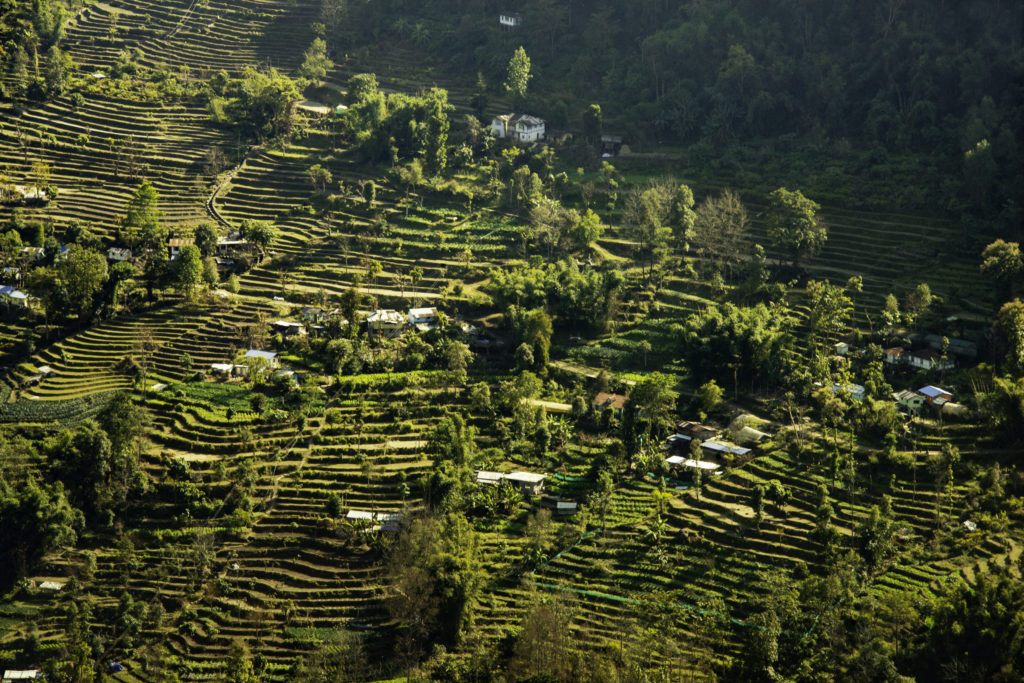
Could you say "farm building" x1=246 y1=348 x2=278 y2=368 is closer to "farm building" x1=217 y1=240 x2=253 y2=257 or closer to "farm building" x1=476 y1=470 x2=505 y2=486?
"farm building" x1=217 y1=240 x2=253 y2=257

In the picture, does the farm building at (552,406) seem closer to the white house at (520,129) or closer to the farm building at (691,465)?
the farm building at (691,465)

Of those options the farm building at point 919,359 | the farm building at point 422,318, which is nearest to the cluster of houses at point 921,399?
the farm building at point 919,359

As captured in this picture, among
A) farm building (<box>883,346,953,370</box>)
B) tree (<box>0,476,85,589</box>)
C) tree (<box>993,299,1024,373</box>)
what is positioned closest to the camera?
tree (<box>0,476,85,589</box>)

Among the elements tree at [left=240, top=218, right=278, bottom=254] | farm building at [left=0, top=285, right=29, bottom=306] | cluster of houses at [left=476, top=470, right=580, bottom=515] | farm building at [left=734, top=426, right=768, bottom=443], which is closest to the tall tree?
farm building at [left=0, top=285, right=29, bottom=306]

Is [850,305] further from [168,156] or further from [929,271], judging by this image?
[168,156]

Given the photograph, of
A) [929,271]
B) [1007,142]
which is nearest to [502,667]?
[929,271]
